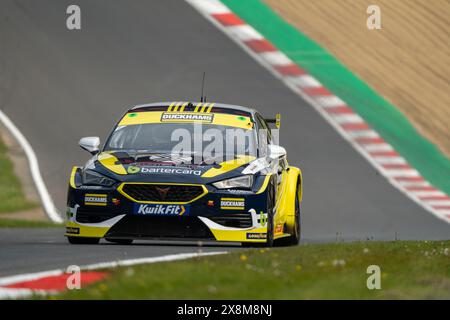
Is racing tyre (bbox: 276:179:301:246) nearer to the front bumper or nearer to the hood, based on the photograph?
the hood

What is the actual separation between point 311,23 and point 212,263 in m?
20.3

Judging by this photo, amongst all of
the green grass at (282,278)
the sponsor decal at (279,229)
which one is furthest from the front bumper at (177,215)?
the green grass at (282,278)

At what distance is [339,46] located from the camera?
2828cm

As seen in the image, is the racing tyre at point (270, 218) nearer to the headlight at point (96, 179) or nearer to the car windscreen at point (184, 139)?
the car windscreen at point (184, 139)

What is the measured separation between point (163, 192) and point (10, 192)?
26.6ft

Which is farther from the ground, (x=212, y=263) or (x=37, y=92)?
(x=37, y=92)

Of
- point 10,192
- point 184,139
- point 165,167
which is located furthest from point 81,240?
point 10,192

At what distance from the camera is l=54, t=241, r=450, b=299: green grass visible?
7680 mm

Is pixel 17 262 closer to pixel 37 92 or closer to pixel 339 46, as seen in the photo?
pixel 37 92

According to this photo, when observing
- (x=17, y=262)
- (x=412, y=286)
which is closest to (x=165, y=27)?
(x=17, y=262)

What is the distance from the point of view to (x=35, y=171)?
68.7 ft

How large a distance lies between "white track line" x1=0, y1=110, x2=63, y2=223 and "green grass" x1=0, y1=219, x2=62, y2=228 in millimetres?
413

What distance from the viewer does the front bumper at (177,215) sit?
12094 millimetres

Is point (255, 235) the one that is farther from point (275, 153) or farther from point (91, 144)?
point (91, 144)
